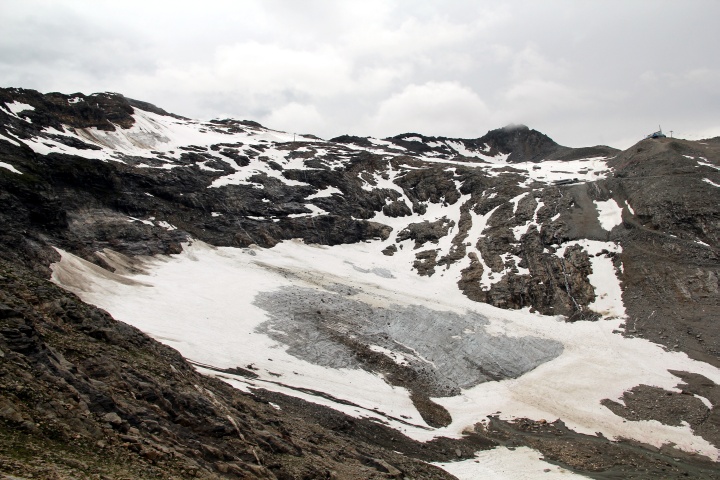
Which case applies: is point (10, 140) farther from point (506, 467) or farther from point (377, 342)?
point (506, 467)

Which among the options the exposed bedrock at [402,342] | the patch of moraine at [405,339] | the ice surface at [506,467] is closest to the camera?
the ice surface at [506,467]

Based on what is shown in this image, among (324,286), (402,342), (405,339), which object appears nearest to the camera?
(402,342)

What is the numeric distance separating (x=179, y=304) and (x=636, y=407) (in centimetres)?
3893

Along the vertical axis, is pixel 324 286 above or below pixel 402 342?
above

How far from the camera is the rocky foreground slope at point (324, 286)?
1300cm

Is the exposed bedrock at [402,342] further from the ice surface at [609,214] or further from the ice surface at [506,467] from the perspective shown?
the ice surface at [609,214]

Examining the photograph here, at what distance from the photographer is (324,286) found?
5281cm

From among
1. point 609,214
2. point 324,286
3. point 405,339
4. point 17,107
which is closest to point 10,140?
point 17,107

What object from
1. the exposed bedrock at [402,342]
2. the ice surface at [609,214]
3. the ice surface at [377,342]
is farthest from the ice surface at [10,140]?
the ice surface at [609,214]

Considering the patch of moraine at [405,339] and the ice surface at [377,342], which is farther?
the patch of moraine at [405,339]

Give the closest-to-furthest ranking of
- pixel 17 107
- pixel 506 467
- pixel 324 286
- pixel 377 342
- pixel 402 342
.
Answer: pixel 506 467 → pixel 377 342 → pixel 402 342 → pixel 324 286 → pixel 17 107

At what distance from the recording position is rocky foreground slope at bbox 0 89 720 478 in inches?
512

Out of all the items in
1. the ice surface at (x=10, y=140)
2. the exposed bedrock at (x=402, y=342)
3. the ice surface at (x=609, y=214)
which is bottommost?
the exposed bedrock at (x=402, y=342)

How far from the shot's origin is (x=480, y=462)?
25500mm
